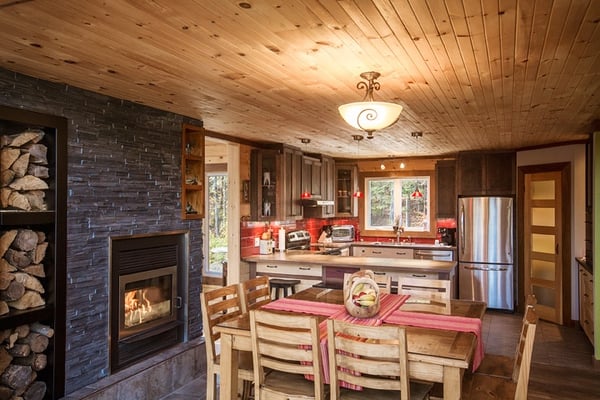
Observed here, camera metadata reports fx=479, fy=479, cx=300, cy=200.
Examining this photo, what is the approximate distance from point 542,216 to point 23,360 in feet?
20.5

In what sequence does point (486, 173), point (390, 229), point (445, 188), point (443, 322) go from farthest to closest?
point (390, 229)
point (445, 188)
point (486, 173)
point (443, 322)

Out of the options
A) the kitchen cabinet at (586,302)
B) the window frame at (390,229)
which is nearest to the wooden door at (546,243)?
the kitchen cabinet at (586,302)

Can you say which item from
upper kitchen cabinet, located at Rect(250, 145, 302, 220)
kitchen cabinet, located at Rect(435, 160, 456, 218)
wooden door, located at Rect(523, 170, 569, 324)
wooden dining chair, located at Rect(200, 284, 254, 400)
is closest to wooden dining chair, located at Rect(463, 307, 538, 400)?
wooden dining chair, located at Rect(200, 284, 254, 400)

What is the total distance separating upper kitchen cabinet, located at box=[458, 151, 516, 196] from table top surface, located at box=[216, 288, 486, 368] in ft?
13.1

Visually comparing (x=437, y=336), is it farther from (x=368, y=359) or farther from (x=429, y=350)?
(x=368, y=359)

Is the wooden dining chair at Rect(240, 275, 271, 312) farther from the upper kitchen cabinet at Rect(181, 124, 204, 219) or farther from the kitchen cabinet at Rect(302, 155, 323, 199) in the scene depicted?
the kitchen cabinet at Rect(302, 155, 323, 199)

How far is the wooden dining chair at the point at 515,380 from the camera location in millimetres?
2352

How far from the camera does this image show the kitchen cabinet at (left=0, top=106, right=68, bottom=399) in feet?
9.54

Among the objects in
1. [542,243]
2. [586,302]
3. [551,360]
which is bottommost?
[551,360]

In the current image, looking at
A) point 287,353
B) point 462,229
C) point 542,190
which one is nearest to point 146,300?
point 287,353

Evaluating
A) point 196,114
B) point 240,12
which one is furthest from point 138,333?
point 240,12

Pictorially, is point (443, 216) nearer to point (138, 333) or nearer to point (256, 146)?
point (256, 146)

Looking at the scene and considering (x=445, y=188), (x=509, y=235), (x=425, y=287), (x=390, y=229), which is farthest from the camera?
(x=390, y=229)

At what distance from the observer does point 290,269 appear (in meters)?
5.82
